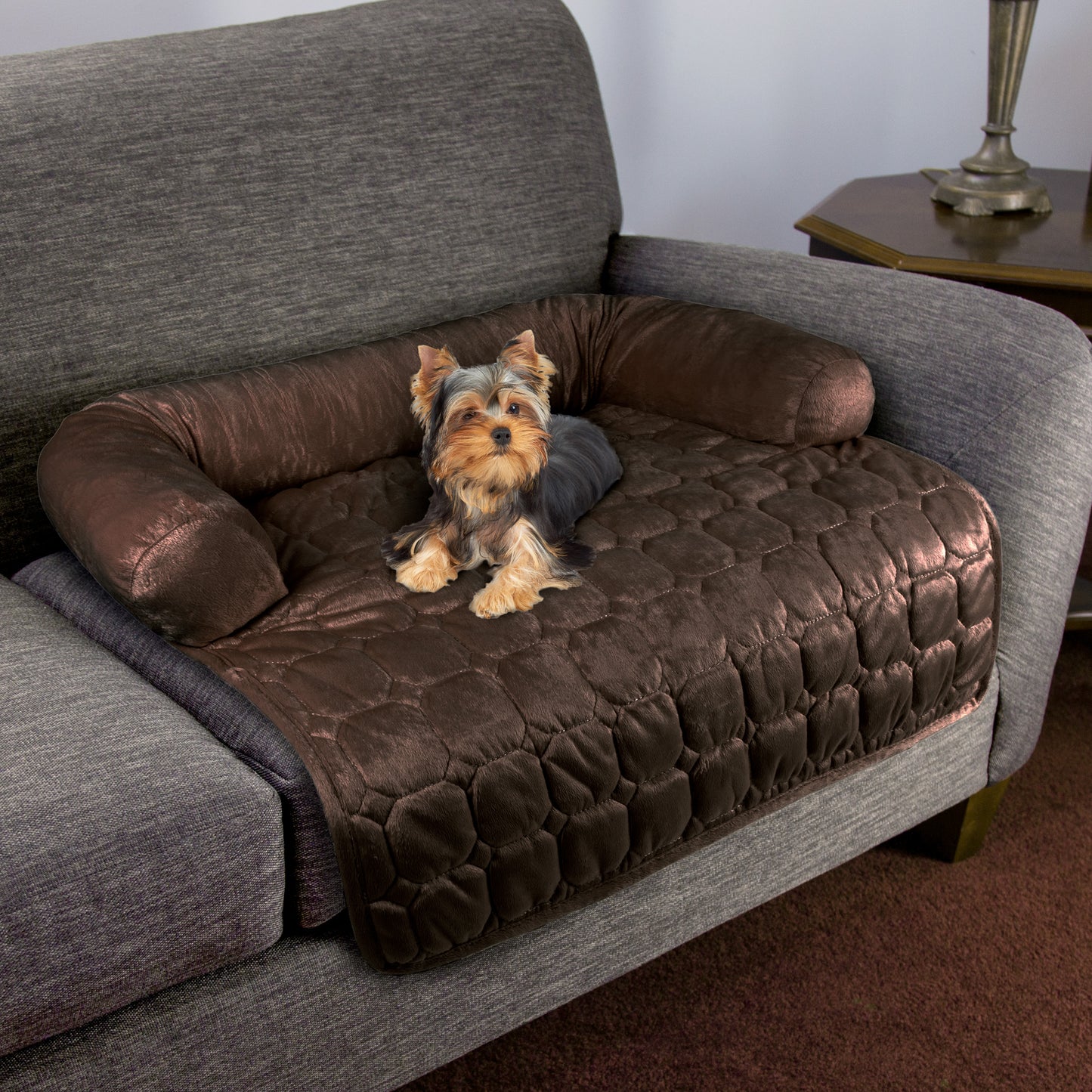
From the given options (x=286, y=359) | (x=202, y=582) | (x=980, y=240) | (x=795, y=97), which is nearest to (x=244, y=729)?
(x=202, y=582)

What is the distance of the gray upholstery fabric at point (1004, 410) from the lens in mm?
1440

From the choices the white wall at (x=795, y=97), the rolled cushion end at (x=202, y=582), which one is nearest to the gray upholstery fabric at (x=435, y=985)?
the rolled cushion end at (x=202, y=582)

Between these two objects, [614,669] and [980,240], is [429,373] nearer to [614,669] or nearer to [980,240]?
[614,669]

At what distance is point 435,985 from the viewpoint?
115 cm

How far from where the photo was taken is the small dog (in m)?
1.21

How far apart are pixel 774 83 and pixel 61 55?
1.66 metres

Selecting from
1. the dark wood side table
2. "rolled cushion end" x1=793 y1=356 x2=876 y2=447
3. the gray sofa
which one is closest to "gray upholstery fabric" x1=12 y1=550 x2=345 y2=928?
the gray sofa

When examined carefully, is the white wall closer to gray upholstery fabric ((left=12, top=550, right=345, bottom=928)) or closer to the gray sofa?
the gray sofa

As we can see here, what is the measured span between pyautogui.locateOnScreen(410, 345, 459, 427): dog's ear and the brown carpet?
2.50 ft

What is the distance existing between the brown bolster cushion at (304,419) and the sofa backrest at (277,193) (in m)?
0.10

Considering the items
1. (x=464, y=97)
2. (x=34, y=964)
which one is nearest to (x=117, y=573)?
(x=34, y=964)

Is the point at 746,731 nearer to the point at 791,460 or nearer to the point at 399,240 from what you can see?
the point at 791,460

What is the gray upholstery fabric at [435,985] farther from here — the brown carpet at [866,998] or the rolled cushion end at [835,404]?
the rolled cushion end at [835,404]

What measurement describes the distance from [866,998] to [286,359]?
115 cm
